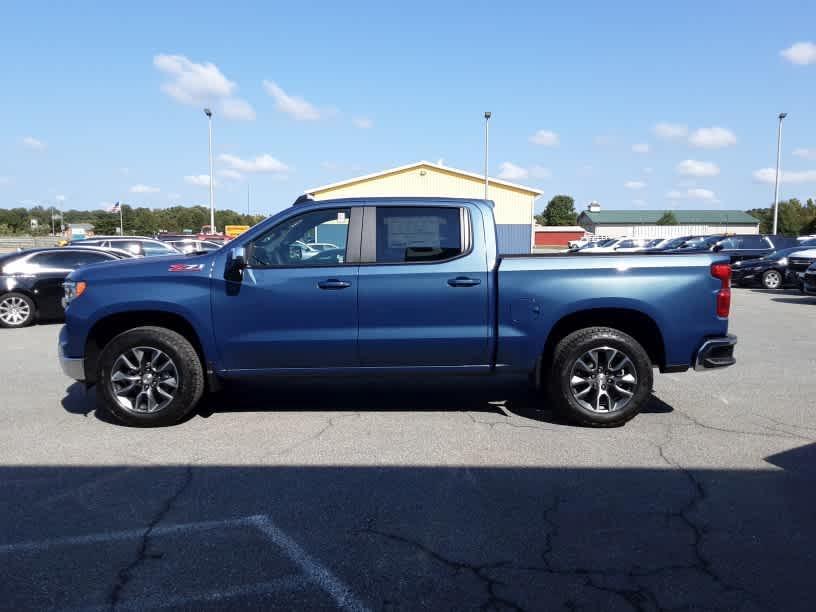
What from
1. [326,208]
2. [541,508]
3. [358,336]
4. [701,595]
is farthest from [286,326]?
[701,595]

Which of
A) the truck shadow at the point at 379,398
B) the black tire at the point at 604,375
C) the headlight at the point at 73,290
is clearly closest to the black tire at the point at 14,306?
the truck shadow at the point at 379,398

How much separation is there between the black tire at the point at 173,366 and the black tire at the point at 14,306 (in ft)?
25.5

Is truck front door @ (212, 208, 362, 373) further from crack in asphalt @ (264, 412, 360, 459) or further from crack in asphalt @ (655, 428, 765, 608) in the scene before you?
crack in asphalt @ (655, 428, 765, 608)

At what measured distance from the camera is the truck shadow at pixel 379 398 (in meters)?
6.04

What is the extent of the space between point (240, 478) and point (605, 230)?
120 metres

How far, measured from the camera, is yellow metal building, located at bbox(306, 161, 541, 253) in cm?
4856

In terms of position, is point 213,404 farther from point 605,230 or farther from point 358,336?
point 605,230

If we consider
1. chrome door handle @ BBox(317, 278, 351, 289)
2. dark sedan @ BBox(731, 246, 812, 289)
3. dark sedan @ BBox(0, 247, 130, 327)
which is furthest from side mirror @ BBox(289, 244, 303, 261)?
dark sedan @ BBox(731, 246, 812, 289)

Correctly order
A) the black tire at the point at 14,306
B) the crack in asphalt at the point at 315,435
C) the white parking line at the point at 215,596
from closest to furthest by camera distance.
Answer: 1. the white parking line at the point at 215,596
2. the crack in asphalt at the point at 315,435
3. the black tire at the point at 14,306

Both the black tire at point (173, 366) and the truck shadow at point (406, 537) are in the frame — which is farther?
the black tire at point (173, 366)

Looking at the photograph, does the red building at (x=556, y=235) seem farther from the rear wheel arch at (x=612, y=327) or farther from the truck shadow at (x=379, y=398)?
the rear wheel arch at (x=612, y=327)

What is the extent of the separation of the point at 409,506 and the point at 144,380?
2.84 meters

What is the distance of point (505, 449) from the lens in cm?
490

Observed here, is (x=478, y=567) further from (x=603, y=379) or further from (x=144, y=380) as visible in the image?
(x=144, y=380)
